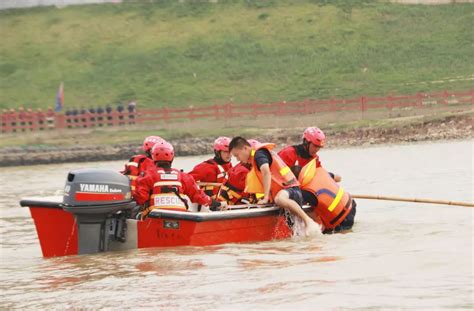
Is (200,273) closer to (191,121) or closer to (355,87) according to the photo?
(191,121)

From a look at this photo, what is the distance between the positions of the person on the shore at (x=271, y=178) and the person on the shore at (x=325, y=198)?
1.06 feet

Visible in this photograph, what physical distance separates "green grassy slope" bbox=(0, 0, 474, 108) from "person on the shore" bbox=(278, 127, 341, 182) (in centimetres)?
3781

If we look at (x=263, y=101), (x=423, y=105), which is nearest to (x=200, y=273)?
(x=423, y=105)

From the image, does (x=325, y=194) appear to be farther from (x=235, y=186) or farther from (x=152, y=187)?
(x=152, y=187)

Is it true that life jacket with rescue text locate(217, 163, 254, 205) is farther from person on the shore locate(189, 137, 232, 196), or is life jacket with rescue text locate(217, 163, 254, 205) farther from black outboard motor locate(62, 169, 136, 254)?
black outboard motor locate(62, 169, 136, 254)

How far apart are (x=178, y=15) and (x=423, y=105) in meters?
24.2

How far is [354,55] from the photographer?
60.8 meters

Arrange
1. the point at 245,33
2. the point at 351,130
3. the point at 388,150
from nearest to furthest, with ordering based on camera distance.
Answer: the point at 388,150 → the point at 351,130 → the point at 245,33

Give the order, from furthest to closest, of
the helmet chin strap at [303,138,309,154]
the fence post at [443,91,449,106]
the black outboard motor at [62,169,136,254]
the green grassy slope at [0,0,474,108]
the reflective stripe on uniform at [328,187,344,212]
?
1. the green grassy slope at [0,0,474,108]
2. the fence post at [443,91,449,106]
3. the helmet chin strap at [303,138,309,154]
4. the reflective stripe on uniform at [328,187,344,212]
5. the black outboard motor at [62,169,136,254]

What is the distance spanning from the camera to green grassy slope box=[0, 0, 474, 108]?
192 ft

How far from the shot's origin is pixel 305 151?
54.4 feet

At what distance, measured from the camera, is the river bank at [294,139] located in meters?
→ 41.1

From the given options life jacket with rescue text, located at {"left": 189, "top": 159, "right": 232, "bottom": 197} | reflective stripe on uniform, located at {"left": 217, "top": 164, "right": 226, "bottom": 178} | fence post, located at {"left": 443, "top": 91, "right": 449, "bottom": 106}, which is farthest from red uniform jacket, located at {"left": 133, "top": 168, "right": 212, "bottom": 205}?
fence post, located at {"left": 443, "top": 91, "right": 449, "bottom": 106}

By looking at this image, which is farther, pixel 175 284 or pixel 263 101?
pixel 263 101
